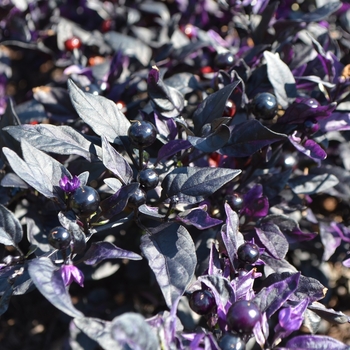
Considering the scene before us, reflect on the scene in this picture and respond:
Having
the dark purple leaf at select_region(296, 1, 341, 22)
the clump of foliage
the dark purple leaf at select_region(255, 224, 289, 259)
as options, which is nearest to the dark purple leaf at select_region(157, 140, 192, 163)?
the clump of foliage

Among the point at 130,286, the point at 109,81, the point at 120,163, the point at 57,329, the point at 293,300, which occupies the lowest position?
the point at 57,329

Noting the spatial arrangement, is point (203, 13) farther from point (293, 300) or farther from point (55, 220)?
point (293, 300)

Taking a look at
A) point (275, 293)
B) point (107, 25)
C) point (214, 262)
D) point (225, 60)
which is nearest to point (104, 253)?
point (214, 262)

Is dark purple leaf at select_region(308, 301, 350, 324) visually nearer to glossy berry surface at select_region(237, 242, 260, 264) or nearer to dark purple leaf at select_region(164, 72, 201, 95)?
glossy berry surface at select_region(237, 242, 260, 264)

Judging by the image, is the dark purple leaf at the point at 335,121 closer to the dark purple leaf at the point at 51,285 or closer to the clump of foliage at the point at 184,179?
the clump of foliage at the point at 184,179

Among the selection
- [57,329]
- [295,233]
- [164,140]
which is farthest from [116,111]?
[57,329]

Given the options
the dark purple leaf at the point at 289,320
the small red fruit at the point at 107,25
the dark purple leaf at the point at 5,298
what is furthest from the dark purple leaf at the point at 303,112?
the small red fruit at the point at 107,25
